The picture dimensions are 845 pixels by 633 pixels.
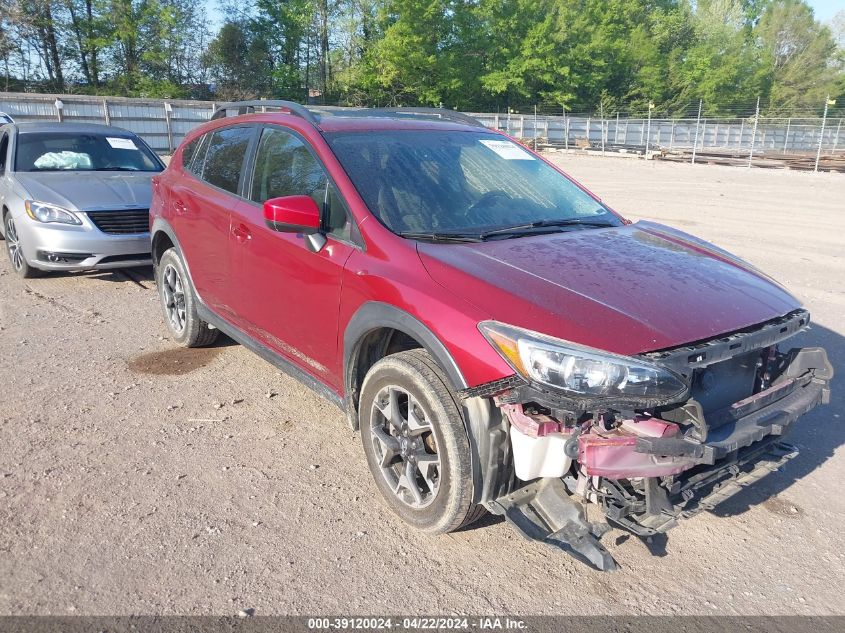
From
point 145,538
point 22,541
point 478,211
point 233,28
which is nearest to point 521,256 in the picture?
point 478,211

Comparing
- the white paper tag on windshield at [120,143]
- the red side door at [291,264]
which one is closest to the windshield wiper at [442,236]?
the red side door at [291,264]

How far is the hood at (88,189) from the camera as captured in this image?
7.07 meters

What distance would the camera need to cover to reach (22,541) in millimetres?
2969

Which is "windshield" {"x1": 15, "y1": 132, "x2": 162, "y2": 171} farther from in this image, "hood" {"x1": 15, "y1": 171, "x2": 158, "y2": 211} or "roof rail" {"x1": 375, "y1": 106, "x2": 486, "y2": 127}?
"roof rail" {"x1": 375, "y1": 106, "x2": 486, "y2": 127}

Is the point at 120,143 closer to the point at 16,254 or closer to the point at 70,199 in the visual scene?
the point at 70,199

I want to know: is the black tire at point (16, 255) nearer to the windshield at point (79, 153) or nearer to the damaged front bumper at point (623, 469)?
the windshield at point (79, 153)

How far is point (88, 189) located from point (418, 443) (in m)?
5.98

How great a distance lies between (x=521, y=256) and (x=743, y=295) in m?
1.04

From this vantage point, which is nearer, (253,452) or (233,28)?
(253,452)

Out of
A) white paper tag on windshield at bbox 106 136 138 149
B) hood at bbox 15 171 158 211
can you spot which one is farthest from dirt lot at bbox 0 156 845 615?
white paper tag on windshield at bbox 106 136 138 149

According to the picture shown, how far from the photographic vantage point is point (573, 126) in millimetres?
43406

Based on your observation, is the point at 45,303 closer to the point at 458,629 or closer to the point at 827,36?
the point at 458,629

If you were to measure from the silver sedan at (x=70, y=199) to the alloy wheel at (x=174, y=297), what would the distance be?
6.20 feet

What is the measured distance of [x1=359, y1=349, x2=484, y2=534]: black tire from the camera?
2.78 meters
